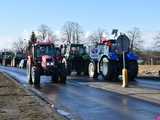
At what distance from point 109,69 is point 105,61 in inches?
34.8

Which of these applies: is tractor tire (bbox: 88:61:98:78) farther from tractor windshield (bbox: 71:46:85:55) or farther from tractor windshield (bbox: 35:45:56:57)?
tractor windshield (bbox: 35:45:56:57)

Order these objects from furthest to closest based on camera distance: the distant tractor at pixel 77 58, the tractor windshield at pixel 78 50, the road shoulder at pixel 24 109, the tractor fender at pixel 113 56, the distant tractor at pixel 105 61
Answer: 1. the tractor windshield at pixel 78 50
2. the distant tractor at pixel 77 58
3. the distant tractor at pixel 105 61
4. the tractor fender at pixel 113 56
5. the road shoulder at pixel 24 109

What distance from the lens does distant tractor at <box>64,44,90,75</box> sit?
139 feet

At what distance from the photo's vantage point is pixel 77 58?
4281 centimetres

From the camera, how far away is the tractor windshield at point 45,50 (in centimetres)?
3184

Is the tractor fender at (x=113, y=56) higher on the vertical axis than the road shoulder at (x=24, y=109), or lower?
higher

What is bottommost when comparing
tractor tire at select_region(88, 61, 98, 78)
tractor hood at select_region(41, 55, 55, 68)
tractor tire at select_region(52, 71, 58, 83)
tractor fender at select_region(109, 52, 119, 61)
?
tractor tire at select_region(52, 71, 58, 83)

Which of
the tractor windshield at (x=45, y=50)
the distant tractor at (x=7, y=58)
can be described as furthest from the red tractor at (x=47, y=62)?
the distant tractor at (x=7, y=58)

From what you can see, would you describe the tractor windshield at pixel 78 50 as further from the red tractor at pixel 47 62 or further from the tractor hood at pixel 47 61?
the tractor hood at pixel 47 61

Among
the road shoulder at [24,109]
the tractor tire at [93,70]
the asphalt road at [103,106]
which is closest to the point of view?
the road shoulder at [24,109]

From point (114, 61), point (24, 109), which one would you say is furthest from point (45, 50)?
point (24, 109)

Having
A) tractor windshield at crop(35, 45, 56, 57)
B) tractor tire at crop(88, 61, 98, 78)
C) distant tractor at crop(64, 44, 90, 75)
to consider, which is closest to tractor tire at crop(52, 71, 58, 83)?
tractor windshield at crop(35, 45, 56, 57)

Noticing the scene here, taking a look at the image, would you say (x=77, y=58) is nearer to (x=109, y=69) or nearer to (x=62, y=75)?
(x=109, y=69)

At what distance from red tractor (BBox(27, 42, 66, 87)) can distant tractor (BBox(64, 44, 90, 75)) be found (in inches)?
399
